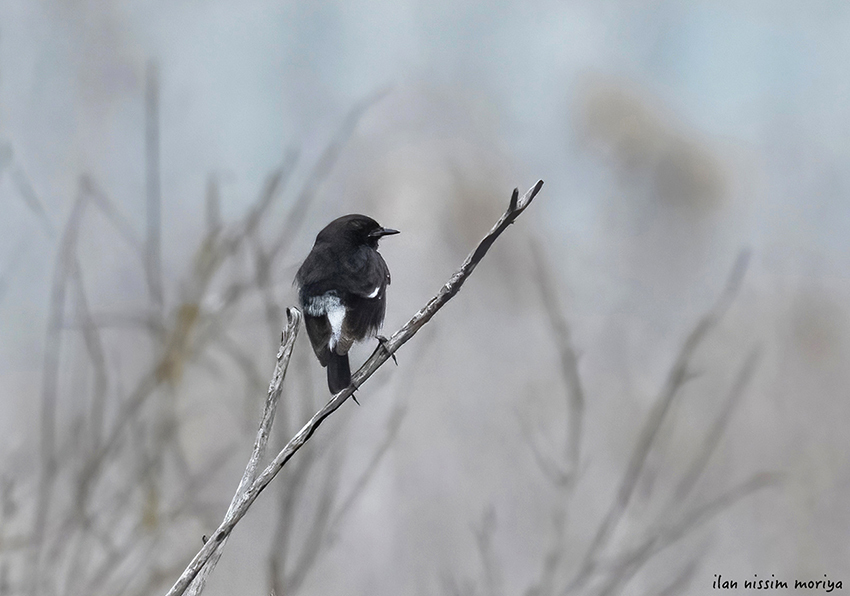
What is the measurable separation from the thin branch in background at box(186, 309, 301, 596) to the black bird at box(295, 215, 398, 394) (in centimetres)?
84

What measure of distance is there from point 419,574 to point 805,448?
9.56ft

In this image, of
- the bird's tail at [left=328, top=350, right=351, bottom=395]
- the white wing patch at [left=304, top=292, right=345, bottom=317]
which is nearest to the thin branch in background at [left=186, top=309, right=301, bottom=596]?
the bird's tail at [left=328, top=350, right=351, bottom=395]

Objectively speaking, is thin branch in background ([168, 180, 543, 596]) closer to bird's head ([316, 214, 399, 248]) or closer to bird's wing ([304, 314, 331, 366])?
bird's wing ([304, 314, 331, 366])

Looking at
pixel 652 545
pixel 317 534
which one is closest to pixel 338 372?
pixel 317 534

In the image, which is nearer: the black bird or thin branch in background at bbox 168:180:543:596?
thin branch in background at bbox 168:180:543:596

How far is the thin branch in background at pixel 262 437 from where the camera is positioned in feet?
3.73

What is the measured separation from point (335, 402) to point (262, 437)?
0.18 metres

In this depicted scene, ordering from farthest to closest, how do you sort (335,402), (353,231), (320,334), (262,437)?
1. (353,231)
2. (320,334)
3. (335,402)
4. (262,437)

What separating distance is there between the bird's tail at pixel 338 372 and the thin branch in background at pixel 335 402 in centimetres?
58

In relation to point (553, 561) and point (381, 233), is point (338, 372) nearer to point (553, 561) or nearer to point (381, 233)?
point (381, 233)

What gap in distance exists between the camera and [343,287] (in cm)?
250

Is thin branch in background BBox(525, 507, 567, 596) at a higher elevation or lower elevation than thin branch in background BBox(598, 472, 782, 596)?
higher

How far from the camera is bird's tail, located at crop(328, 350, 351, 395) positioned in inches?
87.7

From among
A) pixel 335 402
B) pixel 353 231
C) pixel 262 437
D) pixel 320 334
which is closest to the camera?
pixel 262 437
